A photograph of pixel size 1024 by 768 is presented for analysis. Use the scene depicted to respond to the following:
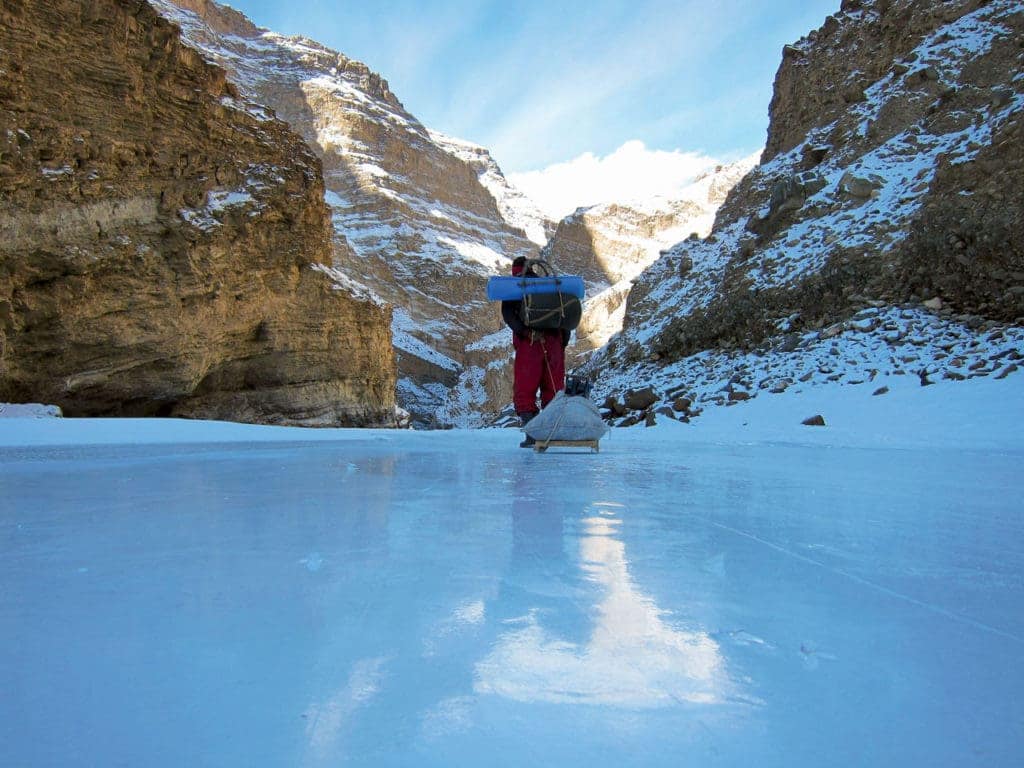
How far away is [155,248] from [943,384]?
15118mm

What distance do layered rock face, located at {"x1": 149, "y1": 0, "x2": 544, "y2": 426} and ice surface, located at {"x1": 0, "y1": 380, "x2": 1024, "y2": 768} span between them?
52.3 metres

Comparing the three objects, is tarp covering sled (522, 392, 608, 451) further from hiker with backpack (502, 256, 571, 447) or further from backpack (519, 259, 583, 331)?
backpack (519, 259, 583, 331)

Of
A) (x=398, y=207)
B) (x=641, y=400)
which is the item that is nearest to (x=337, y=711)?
(x=641, y=400)

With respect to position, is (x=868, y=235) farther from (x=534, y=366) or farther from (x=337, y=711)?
(x=337, y=711)

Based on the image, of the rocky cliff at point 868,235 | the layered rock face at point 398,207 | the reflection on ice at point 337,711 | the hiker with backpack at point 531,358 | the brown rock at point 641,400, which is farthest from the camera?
the layered rock face at point 398,207

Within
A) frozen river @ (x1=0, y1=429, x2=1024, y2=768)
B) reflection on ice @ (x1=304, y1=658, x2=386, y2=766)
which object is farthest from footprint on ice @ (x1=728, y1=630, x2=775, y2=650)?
reflection on ice @ (x1=304, y1=658, x2=386, y2=766)

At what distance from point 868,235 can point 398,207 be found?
8528cm

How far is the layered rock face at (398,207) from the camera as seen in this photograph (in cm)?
6581

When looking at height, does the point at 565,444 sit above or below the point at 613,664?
above

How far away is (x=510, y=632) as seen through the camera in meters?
0.87

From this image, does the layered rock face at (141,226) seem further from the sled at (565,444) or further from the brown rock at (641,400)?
the sled at (565,444)

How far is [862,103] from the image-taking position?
13148 mm

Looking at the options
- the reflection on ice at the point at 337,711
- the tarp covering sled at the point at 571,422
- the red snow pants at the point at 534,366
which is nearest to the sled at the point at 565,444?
the tarp covering sled at the point at 571,422

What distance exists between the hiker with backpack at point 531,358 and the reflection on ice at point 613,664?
4.86 m
